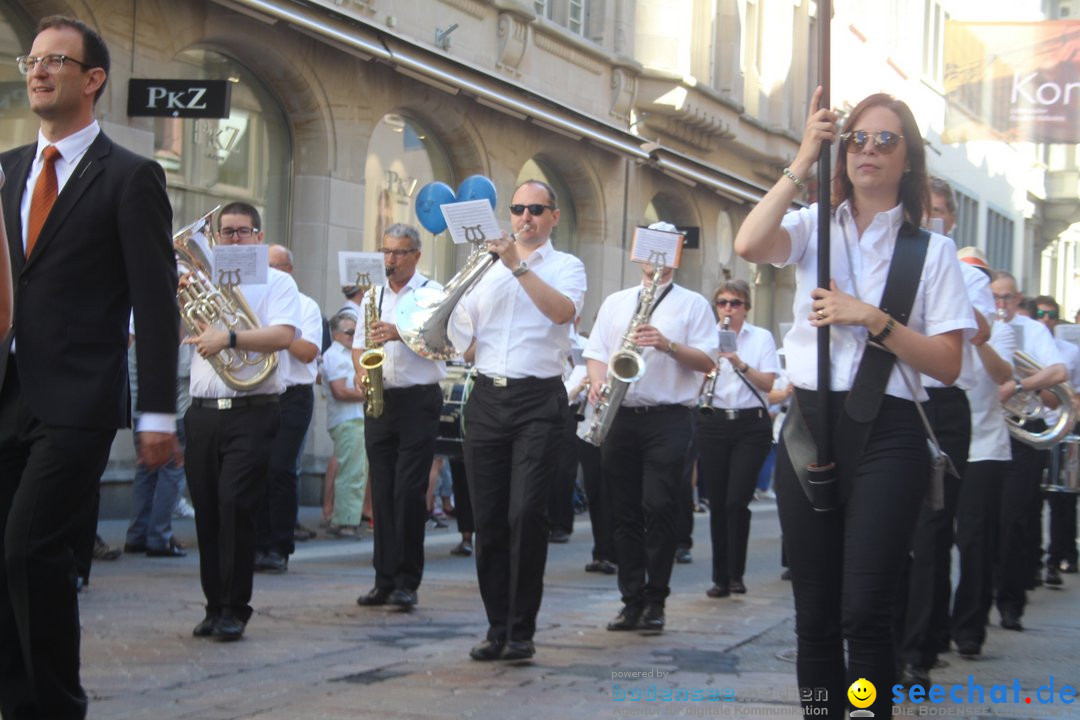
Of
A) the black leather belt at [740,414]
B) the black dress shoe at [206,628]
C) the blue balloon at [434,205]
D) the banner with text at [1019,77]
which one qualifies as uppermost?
the banner with text at [1019,77]

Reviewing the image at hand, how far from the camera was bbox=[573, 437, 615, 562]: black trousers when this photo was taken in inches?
466

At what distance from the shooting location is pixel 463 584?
10477 millimetres

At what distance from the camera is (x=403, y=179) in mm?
19453

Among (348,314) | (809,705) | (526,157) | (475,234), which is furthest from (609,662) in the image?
(526,157)

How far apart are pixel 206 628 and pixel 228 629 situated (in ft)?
0.50

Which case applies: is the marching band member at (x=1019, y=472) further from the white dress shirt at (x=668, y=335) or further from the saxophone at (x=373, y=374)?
the saxophone at (x=373, y=374)

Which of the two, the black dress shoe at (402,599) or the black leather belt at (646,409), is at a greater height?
the black leather belt at (646,409)

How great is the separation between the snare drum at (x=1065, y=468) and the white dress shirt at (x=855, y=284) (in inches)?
258

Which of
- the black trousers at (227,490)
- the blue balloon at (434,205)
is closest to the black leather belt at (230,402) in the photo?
the black trousers at (227,490)

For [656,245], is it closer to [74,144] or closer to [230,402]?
[230,402]

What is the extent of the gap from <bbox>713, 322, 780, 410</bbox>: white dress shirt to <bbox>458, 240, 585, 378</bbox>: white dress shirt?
11.2 feet

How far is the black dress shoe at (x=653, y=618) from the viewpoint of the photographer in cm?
836

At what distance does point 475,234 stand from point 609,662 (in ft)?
6.56

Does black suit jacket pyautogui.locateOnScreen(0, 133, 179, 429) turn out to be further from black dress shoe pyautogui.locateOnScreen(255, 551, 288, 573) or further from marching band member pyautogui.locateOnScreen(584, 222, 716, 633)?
black dress shoe pyautogui.locateOnScreen(255, 551, 288, 573)
